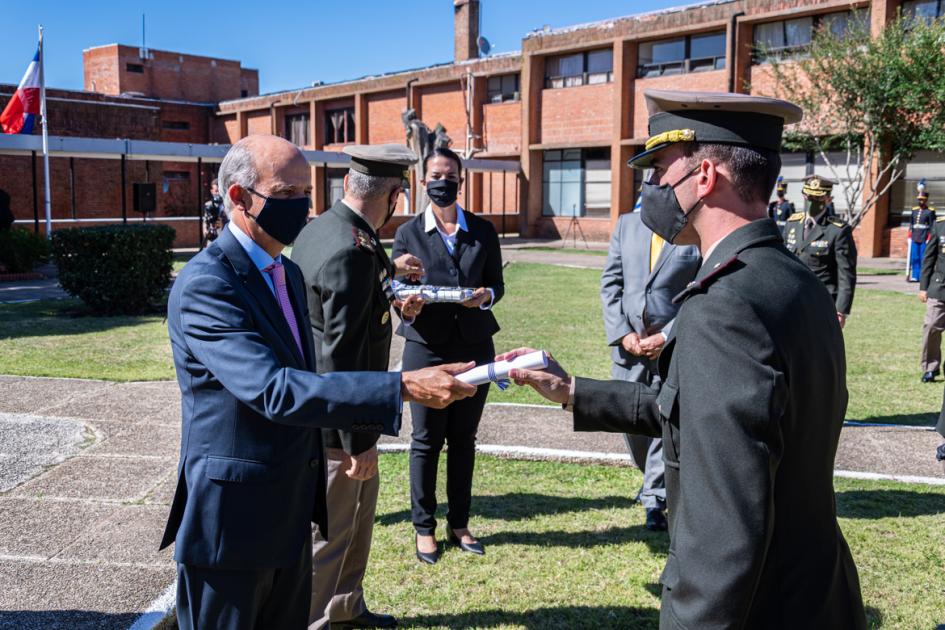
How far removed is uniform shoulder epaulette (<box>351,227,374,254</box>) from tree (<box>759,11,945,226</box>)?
21.8 m

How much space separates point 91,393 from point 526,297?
10.1 meters

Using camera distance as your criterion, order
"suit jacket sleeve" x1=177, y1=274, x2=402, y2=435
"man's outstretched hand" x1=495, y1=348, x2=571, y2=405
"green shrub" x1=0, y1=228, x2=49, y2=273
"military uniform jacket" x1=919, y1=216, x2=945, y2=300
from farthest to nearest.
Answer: "green shrub" x1=0, y1=228, x2=49, y2=273, "military uniform jacket" x1=919, y1=216, x2=945, y2=300, "man's outstretched hand" x1=495, y1=348, x2=571, y2=405, "suit jacket sleeve" x1=177, y1=274, x2=402, y2=435

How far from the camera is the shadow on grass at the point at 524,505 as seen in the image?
5270 millimetres

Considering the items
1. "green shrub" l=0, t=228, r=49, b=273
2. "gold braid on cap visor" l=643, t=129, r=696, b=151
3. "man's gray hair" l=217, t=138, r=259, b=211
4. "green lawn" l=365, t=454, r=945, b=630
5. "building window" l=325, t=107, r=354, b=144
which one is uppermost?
"building window" l=325, t=107, r=354, b=144

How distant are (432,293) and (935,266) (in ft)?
26.6

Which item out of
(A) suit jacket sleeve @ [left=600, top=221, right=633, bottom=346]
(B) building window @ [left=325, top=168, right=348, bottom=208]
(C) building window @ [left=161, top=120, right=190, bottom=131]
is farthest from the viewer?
(C) building window @ [left=161, top=120, right=190, bottom=131]

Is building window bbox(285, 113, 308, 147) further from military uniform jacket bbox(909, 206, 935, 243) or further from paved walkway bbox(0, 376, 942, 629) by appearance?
paved walkway bbox(0, 376, 942, 629)

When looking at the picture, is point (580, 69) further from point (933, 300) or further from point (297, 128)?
point (933, 300)

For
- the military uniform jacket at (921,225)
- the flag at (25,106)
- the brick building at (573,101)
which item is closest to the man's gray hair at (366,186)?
the military uniform jacket at (921,225)

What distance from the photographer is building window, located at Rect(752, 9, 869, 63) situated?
91.4ft

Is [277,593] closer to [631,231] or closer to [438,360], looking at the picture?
[438,360]

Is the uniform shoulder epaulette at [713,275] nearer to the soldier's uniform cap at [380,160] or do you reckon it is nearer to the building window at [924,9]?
the soldier's uniform cap at [380,160]

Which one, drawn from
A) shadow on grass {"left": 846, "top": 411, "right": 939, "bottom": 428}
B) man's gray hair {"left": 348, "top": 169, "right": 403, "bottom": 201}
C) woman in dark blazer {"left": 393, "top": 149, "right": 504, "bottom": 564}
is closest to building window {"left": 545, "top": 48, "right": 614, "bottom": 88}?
shadow on grass {"left": 846, "top": 411, "right": 939, "bottom": 428}

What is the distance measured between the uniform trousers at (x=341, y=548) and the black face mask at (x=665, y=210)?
74.6 inches
